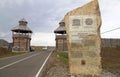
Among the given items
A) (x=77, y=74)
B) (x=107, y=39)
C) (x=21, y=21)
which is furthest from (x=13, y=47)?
(x=77, y=74)

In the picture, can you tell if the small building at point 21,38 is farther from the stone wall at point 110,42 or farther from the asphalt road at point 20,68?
the asphalt road at point 20,68

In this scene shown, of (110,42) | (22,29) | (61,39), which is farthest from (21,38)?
(110,42)

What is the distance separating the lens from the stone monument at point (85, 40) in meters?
14.2

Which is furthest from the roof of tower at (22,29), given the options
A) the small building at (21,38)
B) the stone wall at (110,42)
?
the stone wall at (110,42)

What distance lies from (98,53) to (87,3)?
8.99ft

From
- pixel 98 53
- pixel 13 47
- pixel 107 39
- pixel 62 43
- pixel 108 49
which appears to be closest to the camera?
pixel 98 53

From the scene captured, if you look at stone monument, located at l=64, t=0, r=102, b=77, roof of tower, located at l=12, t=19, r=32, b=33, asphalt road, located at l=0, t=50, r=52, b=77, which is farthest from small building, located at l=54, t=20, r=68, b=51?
stone monument, located at l=64, t=0, r=102, b=77

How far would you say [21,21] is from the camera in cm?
8644

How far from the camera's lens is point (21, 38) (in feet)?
266

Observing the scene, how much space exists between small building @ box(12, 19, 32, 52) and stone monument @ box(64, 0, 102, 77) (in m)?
63.8

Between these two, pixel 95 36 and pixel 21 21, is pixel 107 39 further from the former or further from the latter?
pixel 95 36

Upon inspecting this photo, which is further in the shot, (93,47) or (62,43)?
(62,43)

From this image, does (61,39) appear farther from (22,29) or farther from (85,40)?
(85,40)

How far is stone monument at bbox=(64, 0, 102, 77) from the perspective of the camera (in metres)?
14.2
